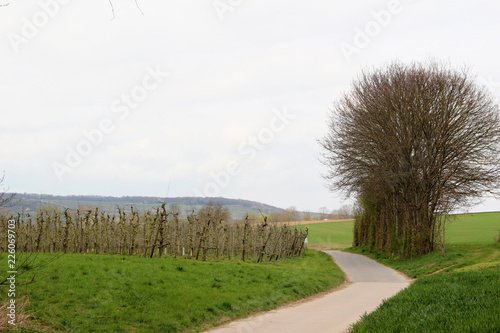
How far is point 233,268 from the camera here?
19250mm

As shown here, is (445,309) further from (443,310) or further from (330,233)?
(330,233)

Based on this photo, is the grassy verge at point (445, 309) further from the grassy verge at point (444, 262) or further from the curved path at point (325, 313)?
the grassy verge at point (444, 262)

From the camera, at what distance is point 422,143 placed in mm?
31469

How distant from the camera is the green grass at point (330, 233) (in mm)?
75981

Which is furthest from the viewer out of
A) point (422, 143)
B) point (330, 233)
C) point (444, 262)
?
point (330, 233)

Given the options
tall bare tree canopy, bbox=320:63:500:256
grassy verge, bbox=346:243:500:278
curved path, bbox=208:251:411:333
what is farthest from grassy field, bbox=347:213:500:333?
tall bare tree canopy, bbox=320:63:500:256

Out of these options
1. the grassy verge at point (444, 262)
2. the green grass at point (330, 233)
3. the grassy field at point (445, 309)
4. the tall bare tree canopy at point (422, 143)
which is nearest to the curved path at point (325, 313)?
the grassy field at point (445, 309)

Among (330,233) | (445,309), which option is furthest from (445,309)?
(330,233)

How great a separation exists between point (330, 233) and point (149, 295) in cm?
7775

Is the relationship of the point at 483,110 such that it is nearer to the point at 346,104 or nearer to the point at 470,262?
the point at 346,104

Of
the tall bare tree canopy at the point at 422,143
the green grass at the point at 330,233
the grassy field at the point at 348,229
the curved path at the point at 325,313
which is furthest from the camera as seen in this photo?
the green grass at the point at 330,233

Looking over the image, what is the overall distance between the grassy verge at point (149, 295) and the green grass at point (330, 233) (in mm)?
56550

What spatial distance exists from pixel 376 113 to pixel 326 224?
71.6 metres

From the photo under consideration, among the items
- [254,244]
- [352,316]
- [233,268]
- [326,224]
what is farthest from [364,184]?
[326,224]
